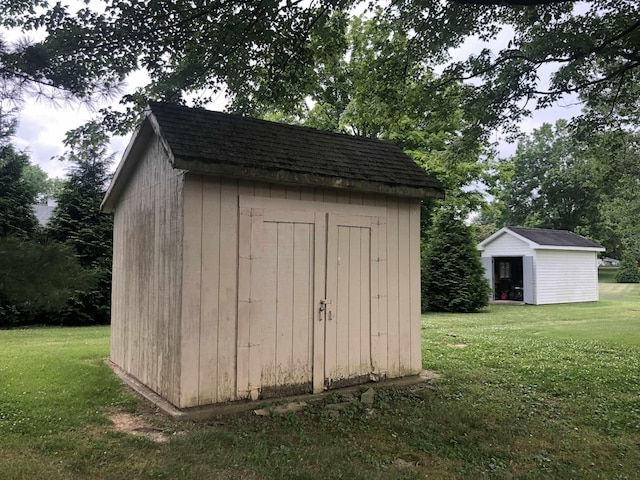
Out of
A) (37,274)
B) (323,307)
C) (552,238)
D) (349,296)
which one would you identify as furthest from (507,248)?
(37,274)

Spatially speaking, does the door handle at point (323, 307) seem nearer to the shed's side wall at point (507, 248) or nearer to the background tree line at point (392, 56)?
the background tree line at point (392, 56)

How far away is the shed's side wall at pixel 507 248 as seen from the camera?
2064 centimetres

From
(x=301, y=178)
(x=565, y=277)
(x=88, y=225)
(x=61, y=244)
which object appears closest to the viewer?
(x=61, y=244)

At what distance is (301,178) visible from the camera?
5504 millimetres

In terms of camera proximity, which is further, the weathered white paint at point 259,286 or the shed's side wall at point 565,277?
the shed's side wall at point 565,277

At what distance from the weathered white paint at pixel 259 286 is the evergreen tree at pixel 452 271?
11179mm

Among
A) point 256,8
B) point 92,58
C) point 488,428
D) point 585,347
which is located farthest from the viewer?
Result: point 585,347

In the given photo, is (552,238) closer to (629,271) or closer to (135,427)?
(135,427)

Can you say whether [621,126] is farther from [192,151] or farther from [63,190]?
[63,190]

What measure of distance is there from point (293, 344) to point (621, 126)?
27.0 ft

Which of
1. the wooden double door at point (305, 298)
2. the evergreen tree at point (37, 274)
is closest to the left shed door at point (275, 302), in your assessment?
the wooden double door at point (305, 298)

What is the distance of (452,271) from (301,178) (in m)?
12.9

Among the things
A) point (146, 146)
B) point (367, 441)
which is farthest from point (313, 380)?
→ point (146, 146)

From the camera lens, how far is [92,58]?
17.8ft
